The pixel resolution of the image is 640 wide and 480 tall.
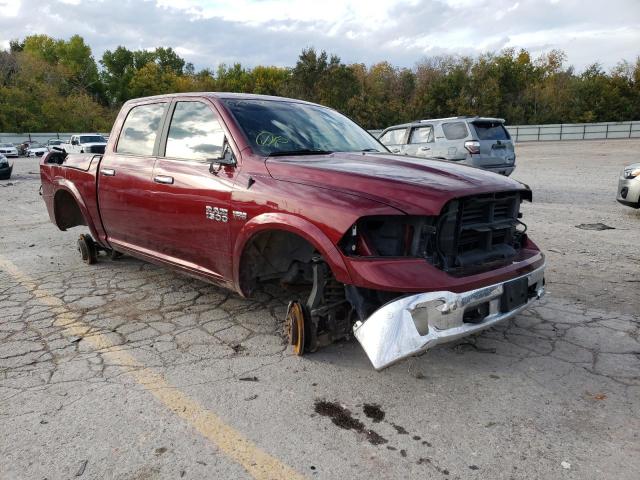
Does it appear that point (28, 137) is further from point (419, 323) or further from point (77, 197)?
point (419, 323)

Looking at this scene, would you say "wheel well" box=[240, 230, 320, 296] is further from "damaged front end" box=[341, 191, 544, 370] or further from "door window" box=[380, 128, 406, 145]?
"door window" box=[380, 128, 406, 145]

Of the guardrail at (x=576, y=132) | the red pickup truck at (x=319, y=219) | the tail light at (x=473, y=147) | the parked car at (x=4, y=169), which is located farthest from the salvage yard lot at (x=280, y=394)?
the guardrail at (x=576, y=132)

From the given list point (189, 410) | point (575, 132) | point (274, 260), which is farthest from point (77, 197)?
point (575, 132)

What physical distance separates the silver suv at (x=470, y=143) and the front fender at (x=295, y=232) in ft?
26.4

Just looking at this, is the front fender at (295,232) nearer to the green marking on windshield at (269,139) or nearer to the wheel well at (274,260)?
the wheel well at (274,260)

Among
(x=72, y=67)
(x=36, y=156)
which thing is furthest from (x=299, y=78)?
(x=72, y=67)

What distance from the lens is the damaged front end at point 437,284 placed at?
273 centimetres

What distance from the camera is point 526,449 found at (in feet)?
8.29

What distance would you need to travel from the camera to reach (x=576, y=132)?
146ft

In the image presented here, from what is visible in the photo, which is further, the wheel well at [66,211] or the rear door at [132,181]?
the wheel well at [66,211]

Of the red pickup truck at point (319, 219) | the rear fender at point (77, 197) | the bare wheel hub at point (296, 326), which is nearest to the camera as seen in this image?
the red pickup truck at point (319, 219)

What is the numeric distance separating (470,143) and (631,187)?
3517 millimetres

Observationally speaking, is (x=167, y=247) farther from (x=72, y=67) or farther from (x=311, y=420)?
(x=72, y=67)

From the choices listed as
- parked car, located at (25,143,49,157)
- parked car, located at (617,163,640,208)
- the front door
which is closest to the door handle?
the front door
